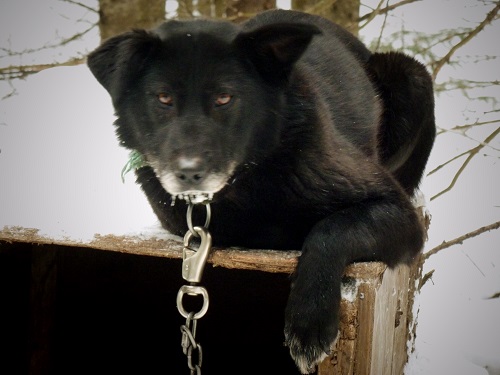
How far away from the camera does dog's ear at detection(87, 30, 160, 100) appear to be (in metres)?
2.01

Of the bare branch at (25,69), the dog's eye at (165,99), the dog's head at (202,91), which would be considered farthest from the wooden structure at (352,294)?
the bare branch at (25,69)

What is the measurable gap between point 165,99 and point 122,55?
0.65 ft

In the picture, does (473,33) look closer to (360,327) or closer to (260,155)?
(260,155)

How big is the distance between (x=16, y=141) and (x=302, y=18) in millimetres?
2251

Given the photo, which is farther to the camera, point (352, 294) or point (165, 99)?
point (165, 99)

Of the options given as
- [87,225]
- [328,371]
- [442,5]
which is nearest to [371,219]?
[328,371]

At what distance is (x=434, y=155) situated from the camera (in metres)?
4.69

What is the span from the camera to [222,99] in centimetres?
199

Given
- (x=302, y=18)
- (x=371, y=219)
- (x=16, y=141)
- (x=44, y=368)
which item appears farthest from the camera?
(x=16, y=141)

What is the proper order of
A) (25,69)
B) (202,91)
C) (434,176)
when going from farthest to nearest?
1. (434,176)
2. (25,69)
3. (202,91)

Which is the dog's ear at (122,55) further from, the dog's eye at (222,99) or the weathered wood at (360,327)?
the weathered wood at (360,327)

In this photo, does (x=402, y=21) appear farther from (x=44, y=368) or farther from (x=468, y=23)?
(x=44, y=368)

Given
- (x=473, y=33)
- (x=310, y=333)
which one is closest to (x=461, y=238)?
(x=473, y=33)

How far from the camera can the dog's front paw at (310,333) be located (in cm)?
172
